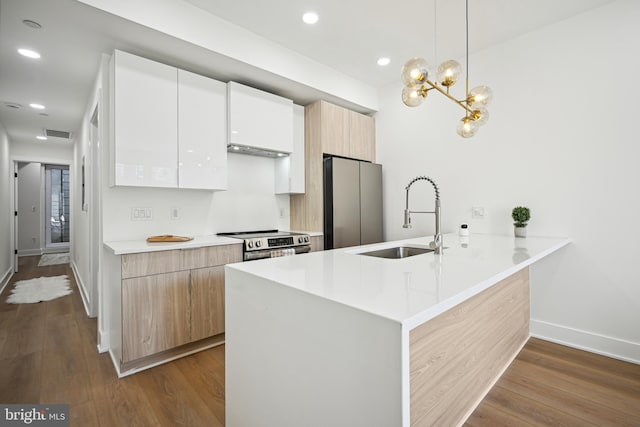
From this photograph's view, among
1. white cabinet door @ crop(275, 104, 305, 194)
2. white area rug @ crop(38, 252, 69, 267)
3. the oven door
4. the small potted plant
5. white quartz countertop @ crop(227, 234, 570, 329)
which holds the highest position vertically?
white cabinet door @ crop(275, 104, 305, 194)

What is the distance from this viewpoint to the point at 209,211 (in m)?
3.11

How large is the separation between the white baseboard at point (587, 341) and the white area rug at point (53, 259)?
326 inches

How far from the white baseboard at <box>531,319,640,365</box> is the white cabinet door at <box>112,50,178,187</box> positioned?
3530 millimetres

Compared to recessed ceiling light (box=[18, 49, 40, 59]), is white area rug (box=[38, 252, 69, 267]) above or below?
below

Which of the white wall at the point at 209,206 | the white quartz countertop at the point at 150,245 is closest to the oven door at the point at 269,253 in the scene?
the white quartz countertop at the point at 150,245

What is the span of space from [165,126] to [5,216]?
4.52m

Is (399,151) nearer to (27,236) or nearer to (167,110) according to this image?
(167,110)

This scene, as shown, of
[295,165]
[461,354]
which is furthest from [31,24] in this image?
[461,354]

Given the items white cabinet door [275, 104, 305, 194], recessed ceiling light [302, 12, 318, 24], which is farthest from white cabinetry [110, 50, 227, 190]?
recessed ceiling light [302, 12, 318, 24]

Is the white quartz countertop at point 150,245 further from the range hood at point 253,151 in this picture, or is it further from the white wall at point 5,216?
the white wall at point 5,216

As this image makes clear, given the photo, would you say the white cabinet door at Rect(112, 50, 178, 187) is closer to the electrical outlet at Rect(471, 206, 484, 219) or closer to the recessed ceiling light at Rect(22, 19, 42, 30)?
the recessed ceiling light at Rect(22, 19, 42, 30)

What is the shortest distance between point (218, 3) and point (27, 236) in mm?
8213

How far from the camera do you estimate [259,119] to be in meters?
3.04

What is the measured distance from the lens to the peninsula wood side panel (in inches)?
40.6
